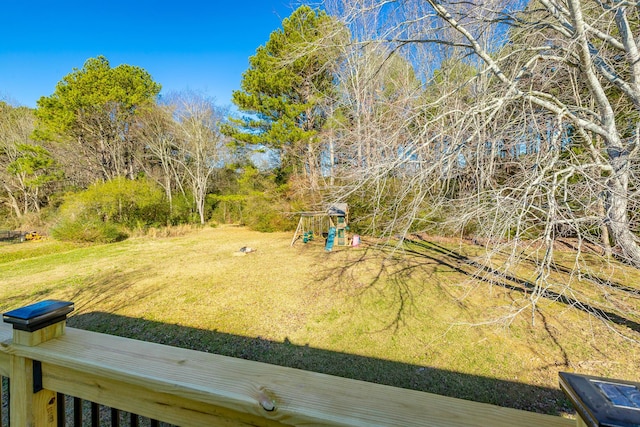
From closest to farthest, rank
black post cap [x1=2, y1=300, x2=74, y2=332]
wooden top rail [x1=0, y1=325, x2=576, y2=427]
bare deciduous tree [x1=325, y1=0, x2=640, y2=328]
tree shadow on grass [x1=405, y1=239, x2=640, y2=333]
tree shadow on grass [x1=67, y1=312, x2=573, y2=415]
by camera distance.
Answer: wooden top rail [x1=0, y1=325, x2=576, y2=427]
black post cap [x1=2, y1=300, x2=74, y2=332]
bare deciduous tree [x1=325, y1=0, x2=640, y2=328]
tree shadow on grass [x1=67, y1=312, x2=573, y2=415]
tree shadow on grass [x1=405, y1=239, x2=640, y2=333]

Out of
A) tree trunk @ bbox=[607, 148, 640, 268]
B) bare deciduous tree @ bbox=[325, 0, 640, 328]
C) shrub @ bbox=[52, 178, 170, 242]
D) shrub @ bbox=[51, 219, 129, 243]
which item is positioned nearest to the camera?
tree trunk @ bbox=[607, 148, 640, 268]

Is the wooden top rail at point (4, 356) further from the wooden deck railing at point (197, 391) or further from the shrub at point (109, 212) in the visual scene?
the shrub at point (109, 212)

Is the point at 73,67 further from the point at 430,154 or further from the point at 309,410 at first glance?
the point at 309,410

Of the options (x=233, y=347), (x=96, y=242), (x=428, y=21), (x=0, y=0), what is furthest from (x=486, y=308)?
(x=0, y=0)

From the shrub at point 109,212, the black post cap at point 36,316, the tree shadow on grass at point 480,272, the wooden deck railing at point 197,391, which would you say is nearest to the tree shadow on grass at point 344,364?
the tree shadow on grass at point 480,272

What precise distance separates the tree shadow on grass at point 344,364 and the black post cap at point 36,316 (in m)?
2.61

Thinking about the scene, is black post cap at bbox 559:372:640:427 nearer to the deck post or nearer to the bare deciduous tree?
the deck post

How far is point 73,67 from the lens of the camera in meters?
13.3

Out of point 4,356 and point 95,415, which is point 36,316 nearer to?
point 4,356

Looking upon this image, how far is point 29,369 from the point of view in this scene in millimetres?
835

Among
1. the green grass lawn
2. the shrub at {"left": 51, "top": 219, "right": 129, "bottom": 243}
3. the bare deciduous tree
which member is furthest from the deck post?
the shrub at {"left": 51, "top": 219, "right": 129, "bottom": 243}

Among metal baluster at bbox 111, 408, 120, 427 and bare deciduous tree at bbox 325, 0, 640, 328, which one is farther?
bare deciduous tree at bbox 325, 0, 640, 328

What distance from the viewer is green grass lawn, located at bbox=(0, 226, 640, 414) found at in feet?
9.61

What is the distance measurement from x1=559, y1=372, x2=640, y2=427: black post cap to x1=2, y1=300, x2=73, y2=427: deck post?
1339 millimetres
